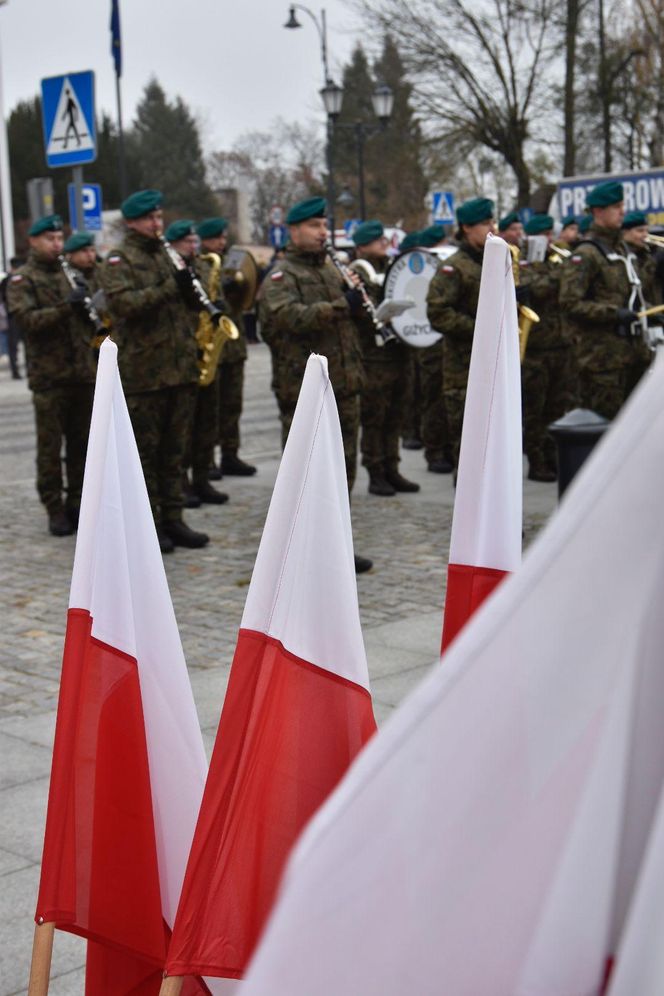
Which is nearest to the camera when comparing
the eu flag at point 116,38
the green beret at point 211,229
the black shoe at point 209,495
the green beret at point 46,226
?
the green beret at point 46,226

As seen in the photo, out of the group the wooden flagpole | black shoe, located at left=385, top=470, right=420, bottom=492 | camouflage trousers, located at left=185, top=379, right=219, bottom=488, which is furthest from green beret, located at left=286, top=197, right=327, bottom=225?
the wooden flagpole

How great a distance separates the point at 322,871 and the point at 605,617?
0.37 metres

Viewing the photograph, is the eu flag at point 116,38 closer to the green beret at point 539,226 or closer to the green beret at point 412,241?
the green beret at point 539,226

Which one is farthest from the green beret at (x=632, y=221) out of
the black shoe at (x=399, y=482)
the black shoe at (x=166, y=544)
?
the black shoe at (x=166, y=544)

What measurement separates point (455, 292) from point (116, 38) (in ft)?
45.2

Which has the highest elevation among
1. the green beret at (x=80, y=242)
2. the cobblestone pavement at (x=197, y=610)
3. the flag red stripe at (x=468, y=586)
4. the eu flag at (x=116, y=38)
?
the eu flag at (x=116, y=38)

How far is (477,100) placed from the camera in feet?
115

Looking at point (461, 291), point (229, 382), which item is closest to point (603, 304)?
point (461, 291)

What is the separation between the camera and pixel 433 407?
12406 millimetres

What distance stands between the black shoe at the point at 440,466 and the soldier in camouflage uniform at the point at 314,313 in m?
3.34

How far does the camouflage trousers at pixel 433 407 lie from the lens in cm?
1237

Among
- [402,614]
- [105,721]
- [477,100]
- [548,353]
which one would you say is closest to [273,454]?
[548,353]

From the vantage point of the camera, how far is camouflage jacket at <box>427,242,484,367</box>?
32.4ft

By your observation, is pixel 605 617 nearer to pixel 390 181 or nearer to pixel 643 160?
pixel 643 160
